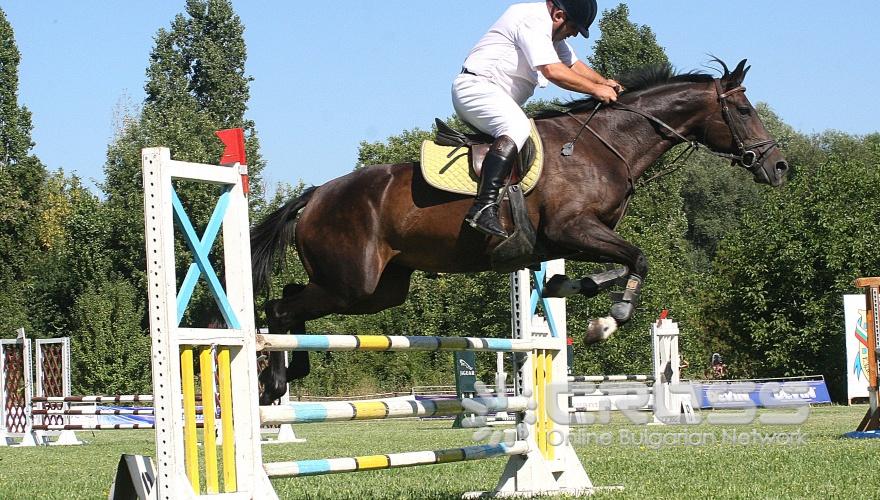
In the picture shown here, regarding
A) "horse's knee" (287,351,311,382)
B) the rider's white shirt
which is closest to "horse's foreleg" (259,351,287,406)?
"horse's knee" (287,351,311,382)

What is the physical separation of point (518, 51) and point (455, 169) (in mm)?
763

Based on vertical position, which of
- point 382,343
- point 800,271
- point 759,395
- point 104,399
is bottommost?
point 759,395

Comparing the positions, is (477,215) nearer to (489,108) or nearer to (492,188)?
(492,188)

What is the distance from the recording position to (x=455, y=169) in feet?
20.1

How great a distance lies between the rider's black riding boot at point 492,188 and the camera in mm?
5809

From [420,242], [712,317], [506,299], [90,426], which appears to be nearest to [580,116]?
[420,242]

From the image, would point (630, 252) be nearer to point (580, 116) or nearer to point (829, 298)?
point (580, 116)

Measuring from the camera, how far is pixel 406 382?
3519 cm

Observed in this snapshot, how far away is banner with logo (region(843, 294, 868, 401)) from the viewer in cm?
2381

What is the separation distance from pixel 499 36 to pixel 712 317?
32480 mm

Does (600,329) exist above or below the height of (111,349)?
above

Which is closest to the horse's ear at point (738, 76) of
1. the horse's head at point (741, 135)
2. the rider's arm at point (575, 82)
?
the horse's head at point (741, 135)

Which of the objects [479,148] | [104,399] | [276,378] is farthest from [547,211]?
[104,399]

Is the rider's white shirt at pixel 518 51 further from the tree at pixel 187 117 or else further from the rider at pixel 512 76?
the tree at pixel 187 117
